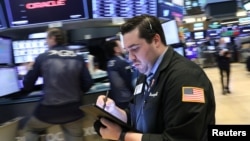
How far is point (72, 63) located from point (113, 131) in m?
1.91

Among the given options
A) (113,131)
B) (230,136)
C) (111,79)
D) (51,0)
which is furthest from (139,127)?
(51,0)

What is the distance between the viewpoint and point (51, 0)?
4.53m

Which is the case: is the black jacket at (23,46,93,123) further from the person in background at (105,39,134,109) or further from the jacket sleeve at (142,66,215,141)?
the jacket sleeve at (142,66,215,141)

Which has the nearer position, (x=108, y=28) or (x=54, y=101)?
(x=54, y=101)

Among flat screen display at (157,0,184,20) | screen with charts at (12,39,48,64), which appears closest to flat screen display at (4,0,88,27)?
screen with charts at (12,39,48,64)

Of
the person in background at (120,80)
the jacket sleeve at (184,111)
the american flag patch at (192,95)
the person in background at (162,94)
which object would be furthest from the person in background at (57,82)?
the american flag patch at (192,95)

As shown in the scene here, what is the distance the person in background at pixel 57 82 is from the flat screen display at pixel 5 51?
56cm

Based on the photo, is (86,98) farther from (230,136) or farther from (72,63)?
(230,136)

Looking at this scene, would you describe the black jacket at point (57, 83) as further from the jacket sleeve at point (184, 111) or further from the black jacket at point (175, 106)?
the jacket sleeve at point (184, 111)

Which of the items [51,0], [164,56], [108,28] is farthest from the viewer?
[108,28]

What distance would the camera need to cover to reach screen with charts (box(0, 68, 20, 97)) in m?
3.52

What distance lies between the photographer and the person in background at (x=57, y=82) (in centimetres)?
329

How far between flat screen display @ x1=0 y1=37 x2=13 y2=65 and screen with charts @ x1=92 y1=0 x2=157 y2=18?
4.62 feet

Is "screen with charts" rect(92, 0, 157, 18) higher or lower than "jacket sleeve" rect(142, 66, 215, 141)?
higher
